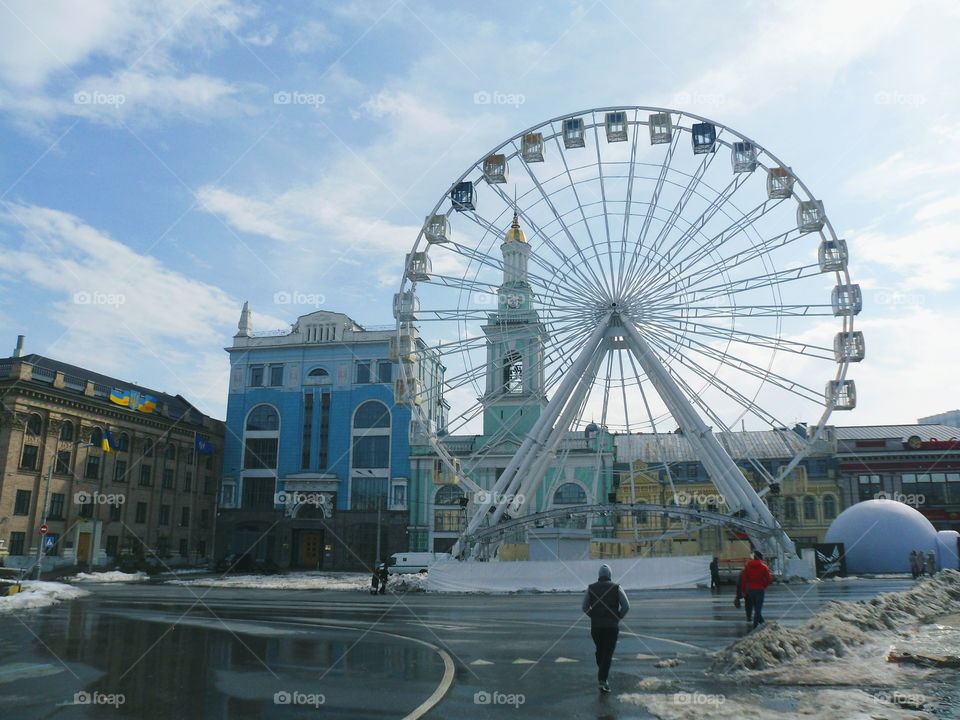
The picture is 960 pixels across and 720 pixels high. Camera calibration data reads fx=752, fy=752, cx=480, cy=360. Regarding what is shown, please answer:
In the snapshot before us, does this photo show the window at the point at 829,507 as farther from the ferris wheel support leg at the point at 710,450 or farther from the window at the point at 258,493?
the window at the point at 258,493

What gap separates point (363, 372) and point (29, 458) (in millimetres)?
26393

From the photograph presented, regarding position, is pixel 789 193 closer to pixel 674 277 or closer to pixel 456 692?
pixel 674 277

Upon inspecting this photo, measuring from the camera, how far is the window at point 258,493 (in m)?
66.8

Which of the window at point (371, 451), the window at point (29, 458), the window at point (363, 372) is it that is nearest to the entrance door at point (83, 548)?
the window at point (29, 458)

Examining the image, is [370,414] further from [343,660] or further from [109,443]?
[343,660]

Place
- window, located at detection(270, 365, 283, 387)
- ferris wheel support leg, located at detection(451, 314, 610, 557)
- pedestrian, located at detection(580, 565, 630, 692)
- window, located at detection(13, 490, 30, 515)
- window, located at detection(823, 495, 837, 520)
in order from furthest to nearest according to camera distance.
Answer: window, located at detection(270, 365, 283, 387), window, located at detection(823, 495, 837, 520), window, located at detection(13, 490, 30, 515), ferris wheel support leg, located at detection(451, 314, 610, 557), pedestrian, located at detection(580, 565, 630, 692)

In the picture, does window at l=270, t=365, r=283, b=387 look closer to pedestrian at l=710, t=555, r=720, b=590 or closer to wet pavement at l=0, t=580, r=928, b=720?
pedestrian at l=710, t=555, r=720, b=590

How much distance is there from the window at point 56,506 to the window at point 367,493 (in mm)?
21898

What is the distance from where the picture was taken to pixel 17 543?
4994 cm

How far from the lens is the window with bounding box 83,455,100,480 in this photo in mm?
57156

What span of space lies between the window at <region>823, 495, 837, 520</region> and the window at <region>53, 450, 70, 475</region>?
58.8 meters

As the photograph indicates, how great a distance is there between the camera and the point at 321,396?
223 ft

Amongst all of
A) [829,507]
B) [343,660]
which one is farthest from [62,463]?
[829,507]

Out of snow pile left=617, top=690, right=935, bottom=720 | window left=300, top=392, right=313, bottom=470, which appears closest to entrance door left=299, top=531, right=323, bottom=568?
window left=300, top=392, right=313, bottom=470
